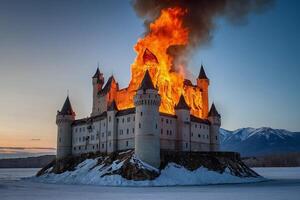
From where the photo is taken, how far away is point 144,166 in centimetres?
8112

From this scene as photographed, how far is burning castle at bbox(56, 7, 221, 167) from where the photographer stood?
85.2m

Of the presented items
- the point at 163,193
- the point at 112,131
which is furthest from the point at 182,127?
the point at 163,193

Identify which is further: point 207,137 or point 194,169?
point 207,137

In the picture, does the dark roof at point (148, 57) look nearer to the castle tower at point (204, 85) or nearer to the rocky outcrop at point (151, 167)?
the castle tower at point (204, 85)

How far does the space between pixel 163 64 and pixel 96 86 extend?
23.3 meters

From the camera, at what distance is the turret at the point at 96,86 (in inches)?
4776

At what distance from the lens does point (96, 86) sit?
407 feet

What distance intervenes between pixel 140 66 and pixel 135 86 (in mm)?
→ 5938

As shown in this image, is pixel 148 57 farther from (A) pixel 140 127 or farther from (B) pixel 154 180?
(B) pixel 154 180

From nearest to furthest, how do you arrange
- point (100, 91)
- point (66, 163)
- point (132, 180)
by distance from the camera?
point (132, 180) < point (66, 163) < point (100, 91)

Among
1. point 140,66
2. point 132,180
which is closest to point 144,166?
point 132,180

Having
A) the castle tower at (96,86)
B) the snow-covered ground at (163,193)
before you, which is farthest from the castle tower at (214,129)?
the snow-covered ground at (163,193)

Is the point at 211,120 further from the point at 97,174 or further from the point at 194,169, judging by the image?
the point at 97,174


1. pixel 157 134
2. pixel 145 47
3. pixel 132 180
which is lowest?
pixel 132 180
